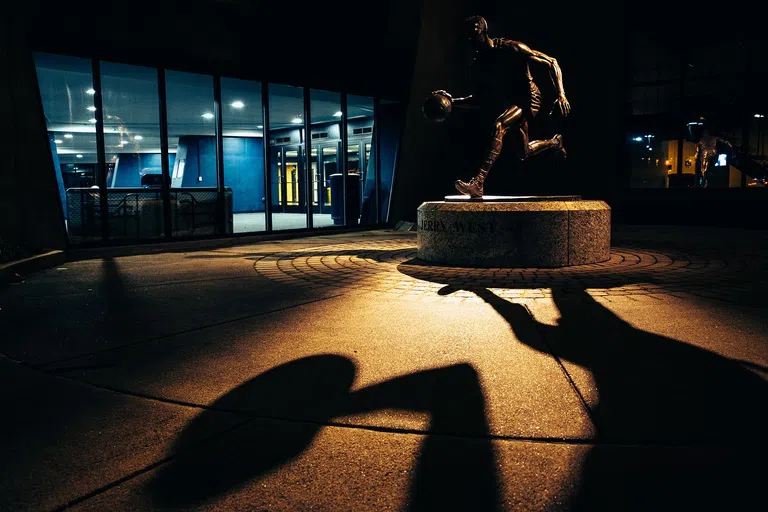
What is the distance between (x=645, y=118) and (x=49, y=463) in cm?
1524

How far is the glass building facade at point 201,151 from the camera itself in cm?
1061

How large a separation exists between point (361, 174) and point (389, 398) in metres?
13.9

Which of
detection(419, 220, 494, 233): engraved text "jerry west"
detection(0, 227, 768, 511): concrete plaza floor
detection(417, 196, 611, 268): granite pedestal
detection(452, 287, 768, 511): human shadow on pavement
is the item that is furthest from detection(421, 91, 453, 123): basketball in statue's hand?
detection(452, 287, 768, 511): human shadow on pavement

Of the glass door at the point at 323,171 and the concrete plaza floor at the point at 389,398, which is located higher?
the glass door at the point at 323,171

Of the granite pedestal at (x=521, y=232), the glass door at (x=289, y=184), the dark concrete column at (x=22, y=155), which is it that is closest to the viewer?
the granite pedestal at (x=521, y=232)

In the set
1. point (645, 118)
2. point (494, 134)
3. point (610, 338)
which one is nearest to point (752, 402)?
point (610, 338)

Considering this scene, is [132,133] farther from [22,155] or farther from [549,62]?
[549,62]

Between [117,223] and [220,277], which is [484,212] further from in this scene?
[117,223]

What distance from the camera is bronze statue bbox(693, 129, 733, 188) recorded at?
14016 millimetres

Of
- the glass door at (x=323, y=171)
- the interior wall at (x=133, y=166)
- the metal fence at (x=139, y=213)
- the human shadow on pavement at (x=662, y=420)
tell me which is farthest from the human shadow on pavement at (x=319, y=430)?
the interior wall at (x=133, y=166)

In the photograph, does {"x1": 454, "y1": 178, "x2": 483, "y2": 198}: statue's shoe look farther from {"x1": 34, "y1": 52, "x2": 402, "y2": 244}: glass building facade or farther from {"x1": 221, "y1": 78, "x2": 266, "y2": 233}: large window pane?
{"x1": 221, "y1": 78, "x2": 266, "y2": 233}: large window pane

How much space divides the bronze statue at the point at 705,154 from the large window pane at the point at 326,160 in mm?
8593

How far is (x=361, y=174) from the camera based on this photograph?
16.6 m

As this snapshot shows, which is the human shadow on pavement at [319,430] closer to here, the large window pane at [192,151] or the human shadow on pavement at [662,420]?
the human shadow on pavement at [662,420]
